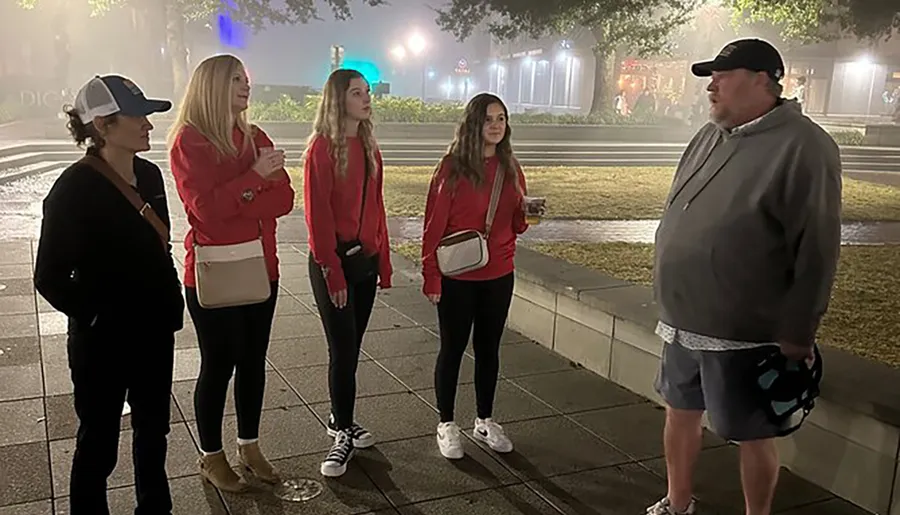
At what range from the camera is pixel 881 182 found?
1670 centimetres

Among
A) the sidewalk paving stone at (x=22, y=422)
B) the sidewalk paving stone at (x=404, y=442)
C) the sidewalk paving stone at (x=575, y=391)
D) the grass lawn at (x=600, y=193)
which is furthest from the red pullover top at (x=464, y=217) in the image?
the grass lawn at (x=600, y=193)

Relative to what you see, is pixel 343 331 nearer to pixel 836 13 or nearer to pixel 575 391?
pixel 575 391

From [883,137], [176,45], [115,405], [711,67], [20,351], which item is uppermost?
[176,45]

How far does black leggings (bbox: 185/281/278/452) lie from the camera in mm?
3332

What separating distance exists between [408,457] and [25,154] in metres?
18.1

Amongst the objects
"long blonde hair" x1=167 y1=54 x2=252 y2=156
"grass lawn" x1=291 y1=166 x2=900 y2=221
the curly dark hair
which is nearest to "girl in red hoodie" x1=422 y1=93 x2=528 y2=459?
"long blonde hair" x1=167 y1=54 x2=252 y2=156

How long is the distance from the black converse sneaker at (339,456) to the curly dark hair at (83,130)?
5.97ft

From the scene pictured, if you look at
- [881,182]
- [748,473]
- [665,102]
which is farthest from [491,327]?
A: [665,102]

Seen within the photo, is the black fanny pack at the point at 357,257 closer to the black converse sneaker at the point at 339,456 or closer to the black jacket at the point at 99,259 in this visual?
the black converse sneaker at the point at 339,456

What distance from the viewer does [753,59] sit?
275cm

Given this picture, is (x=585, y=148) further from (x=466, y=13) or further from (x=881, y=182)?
(x=466, y=13)

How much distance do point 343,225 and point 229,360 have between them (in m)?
0.82

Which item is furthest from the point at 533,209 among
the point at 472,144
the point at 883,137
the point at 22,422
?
the point at 883,137

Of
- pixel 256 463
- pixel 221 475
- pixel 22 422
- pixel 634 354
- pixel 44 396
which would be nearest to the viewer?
pixel 221 475
